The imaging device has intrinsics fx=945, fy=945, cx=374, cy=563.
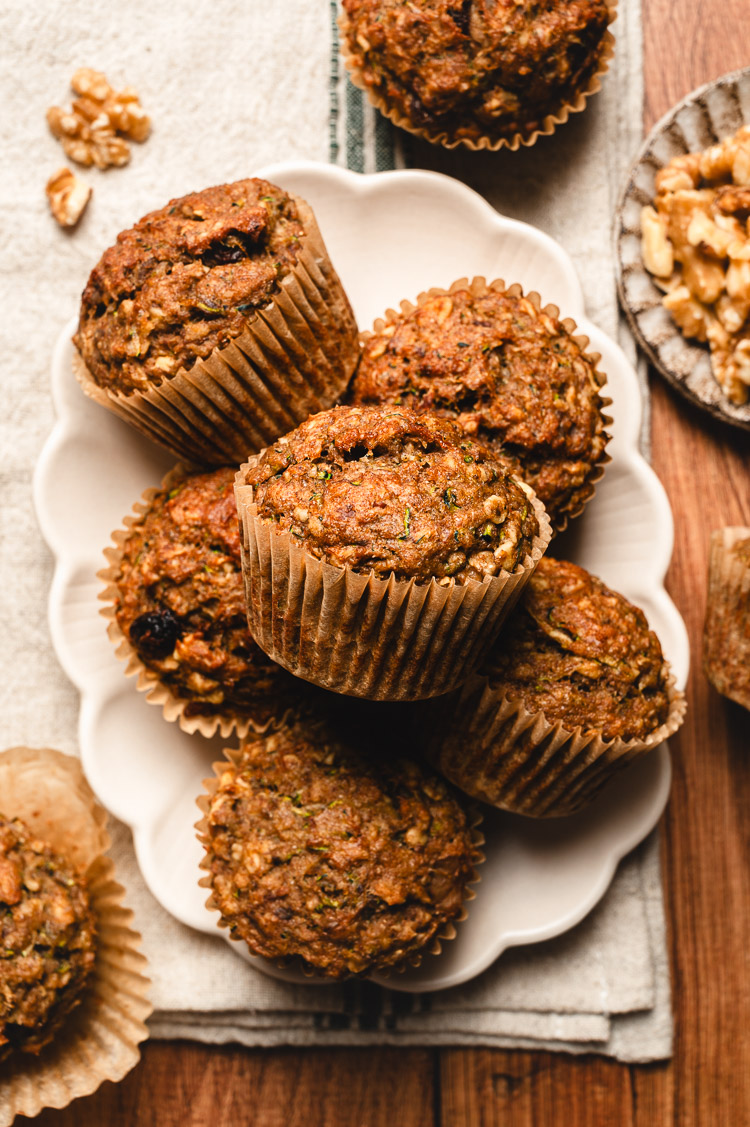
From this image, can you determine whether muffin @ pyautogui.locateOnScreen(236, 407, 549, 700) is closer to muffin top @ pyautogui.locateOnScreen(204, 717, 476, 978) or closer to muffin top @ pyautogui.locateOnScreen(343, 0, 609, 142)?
muffin top @ pyautogui.locateOnScreen(204, 717, 476, 978)

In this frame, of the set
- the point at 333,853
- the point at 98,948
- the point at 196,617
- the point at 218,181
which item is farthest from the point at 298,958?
the point at 218,181

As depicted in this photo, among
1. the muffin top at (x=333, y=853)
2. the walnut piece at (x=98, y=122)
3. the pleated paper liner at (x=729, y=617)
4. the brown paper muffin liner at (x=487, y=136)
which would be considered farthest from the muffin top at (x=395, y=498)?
the walnut piece at (x=98, y=122)

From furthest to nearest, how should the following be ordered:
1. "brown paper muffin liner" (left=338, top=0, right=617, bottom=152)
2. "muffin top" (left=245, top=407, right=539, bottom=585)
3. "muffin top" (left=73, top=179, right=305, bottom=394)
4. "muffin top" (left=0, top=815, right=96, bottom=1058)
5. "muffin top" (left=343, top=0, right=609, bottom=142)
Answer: "brown paper muffin liner" (left=338, top=0, right=617, bottom=152) < "muffin top" (left=343, top=0, right=609, bottom=142) < "muffin top" (left=0, top=815, right=96, bottom=1058) < "muffin top" (left=73, top=179, right=305, bottom=394) < "muffin top" (left=245, top=407, right=539, bottom=585)

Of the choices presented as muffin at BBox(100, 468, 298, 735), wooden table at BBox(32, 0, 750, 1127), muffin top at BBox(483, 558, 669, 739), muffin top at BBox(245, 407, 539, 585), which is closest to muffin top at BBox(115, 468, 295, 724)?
muffin at BBox(100, 468, 298, 735)

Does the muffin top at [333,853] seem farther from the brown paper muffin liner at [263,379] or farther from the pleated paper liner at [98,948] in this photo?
the brown paper muffin liner at [263,379]

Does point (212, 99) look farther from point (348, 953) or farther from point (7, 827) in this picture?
point (348, 953)

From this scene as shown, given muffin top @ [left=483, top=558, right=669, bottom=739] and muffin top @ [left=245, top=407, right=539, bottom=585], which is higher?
muffin top @ [left=245, top=407, right=539, bottom=585]
